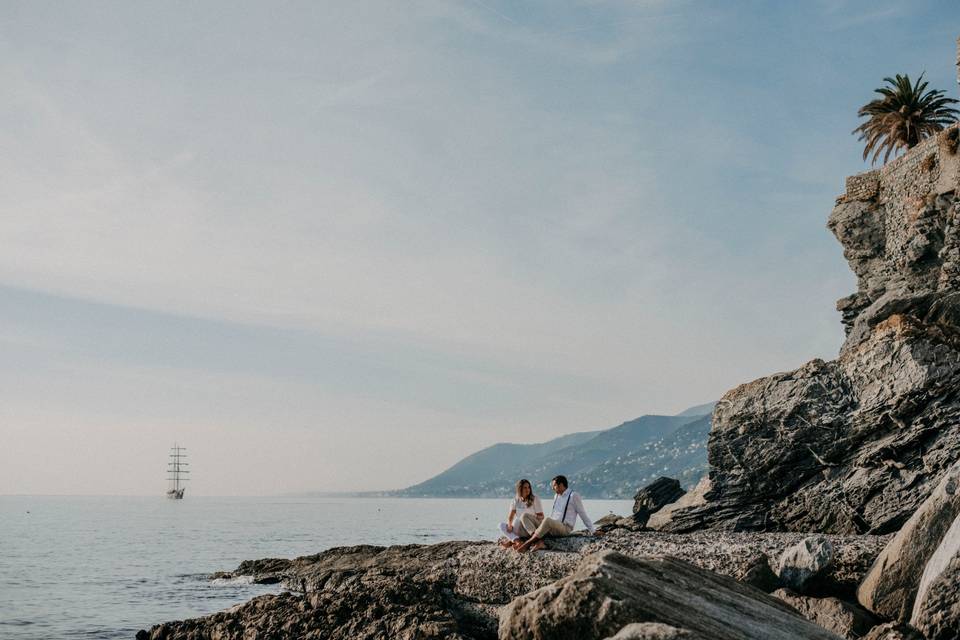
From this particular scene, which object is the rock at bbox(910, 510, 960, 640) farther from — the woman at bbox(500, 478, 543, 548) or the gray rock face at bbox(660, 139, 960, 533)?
the gray rock face at bbox(660, 139, 960, 533)

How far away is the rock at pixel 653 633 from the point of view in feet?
23.2

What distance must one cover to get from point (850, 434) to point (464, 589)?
32.8 ft

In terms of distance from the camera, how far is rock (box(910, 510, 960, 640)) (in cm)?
1044

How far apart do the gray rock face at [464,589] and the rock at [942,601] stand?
2.72m

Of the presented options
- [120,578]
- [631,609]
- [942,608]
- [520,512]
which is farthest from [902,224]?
[120,578]

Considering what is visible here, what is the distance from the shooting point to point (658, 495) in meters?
47.5

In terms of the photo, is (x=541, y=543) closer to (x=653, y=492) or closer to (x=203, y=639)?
(x=203, y=639)

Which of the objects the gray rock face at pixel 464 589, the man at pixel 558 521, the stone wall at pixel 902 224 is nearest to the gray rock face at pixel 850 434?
the gray rock face at pixel 464 589

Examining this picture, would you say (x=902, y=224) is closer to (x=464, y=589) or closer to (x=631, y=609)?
(x=464, y=589)

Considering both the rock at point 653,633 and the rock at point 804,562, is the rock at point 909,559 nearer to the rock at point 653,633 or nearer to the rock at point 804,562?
the rock at point 804,562

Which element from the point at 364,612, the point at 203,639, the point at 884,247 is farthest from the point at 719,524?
the point at 884,247

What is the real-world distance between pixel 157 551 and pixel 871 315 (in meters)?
49.6

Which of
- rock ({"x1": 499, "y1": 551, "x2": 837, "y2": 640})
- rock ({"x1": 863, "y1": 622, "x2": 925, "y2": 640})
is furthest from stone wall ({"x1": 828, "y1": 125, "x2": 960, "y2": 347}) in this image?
rock ({"x1": 499, "y1": 551, "x2": 837, "y2": 640})

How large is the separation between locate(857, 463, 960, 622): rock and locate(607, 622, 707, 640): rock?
679cm
